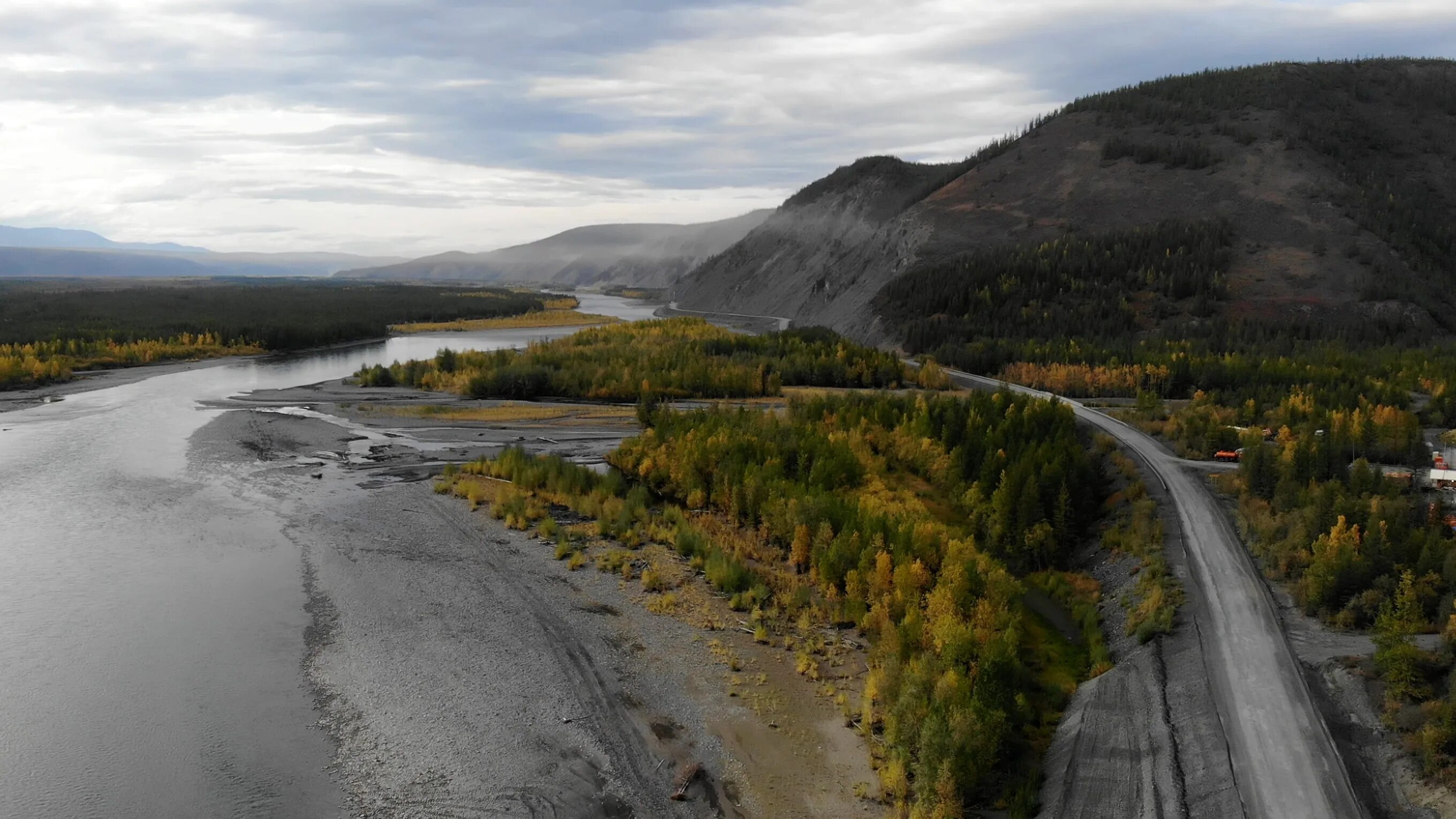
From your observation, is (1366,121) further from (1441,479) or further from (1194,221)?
(1441,479)

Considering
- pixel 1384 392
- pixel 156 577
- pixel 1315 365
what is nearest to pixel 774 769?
pixel 156 577

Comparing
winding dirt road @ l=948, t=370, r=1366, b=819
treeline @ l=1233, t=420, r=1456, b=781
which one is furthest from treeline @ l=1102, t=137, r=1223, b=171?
winding dirt road @ l=948, t=370, r=1366, b=819

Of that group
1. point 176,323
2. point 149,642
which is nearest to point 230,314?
point 176,323

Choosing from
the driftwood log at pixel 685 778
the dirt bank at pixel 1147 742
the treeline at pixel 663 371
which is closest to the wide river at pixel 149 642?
the driftwood log at pixel 685 778

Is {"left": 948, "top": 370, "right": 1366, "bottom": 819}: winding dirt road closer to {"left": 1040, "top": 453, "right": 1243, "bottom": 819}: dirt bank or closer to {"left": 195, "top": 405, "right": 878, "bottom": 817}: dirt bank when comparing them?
{"left": 1040, "top": 453, "right": 1243, "bottom": 819}: dirt bank

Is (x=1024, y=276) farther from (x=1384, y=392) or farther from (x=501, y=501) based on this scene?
(x=501, y=501)

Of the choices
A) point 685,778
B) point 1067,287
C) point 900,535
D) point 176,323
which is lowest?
point 685,778
